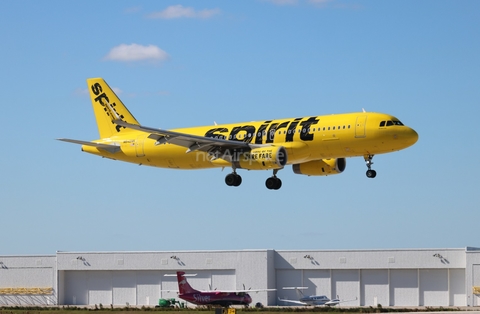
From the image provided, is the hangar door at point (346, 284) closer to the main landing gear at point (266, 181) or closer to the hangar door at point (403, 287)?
the hangar door at point (403, 287)

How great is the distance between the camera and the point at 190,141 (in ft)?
260

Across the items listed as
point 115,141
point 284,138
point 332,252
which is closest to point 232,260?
point 332,252

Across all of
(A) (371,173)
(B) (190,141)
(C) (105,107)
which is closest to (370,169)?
(A) (371,173)

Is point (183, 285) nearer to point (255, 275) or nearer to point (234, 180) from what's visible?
point (255, 275)

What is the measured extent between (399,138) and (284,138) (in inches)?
365

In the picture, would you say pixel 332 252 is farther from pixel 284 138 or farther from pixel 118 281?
pixel 284 138

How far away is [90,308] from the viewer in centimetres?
11131

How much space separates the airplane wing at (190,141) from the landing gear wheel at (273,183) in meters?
4.36

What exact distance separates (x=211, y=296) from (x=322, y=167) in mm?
28803

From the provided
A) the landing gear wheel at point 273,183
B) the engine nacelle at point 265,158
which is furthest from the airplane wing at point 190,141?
the landing gear wheel at point 273,183

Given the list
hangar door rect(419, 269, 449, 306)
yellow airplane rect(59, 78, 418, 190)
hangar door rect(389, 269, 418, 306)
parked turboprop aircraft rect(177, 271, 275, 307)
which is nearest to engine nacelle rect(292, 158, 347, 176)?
yellow airplane rect(59, 78, 418, 190)

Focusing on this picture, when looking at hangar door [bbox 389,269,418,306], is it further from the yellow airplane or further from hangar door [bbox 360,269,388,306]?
the yellow airplane

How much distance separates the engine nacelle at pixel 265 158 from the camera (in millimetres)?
74625

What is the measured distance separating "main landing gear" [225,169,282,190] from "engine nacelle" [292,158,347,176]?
375 centimetres
